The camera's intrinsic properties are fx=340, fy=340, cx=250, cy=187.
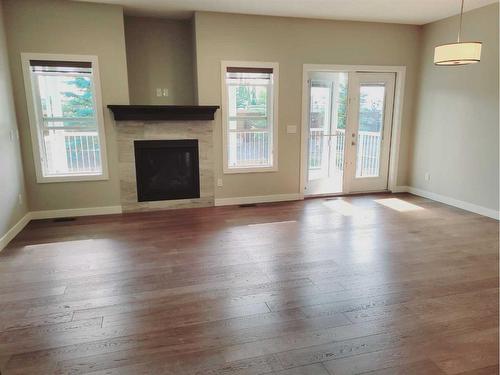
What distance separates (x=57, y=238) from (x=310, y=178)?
3861 mm

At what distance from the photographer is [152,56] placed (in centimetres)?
516

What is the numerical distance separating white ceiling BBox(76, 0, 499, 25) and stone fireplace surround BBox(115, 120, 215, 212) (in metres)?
1.52

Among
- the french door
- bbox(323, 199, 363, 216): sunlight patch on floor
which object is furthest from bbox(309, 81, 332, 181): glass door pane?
bbox(323, 199, 363, 216): sunlight patch on floor

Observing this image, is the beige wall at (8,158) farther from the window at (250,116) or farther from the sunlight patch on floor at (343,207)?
the sunlight patch on floor at (343,207)

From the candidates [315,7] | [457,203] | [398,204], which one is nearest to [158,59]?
[315,7]

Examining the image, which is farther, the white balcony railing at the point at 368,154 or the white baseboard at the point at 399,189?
the white baseboard at the point at 399,189

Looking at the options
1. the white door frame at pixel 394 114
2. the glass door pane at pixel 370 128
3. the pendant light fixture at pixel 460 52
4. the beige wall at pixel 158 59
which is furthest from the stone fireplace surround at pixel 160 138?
the pendant light fixture at pixel 460 52

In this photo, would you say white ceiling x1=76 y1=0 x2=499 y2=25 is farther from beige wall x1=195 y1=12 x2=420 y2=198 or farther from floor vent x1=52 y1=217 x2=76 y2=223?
floor vent x1=52 y1=217 x2=76 y2=223

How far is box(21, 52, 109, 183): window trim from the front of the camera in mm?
4344

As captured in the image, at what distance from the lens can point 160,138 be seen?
4.97 meters

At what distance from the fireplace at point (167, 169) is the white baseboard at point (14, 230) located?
56.6 inches

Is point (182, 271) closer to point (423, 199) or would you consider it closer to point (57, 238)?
point (57, 238)

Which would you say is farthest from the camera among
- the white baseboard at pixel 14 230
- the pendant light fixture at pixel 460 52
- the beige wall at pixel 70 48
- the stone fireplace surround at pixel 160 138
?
the stone fireplace surround at pixel 160 138

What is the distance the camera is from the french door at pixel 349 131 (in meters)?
5.60
